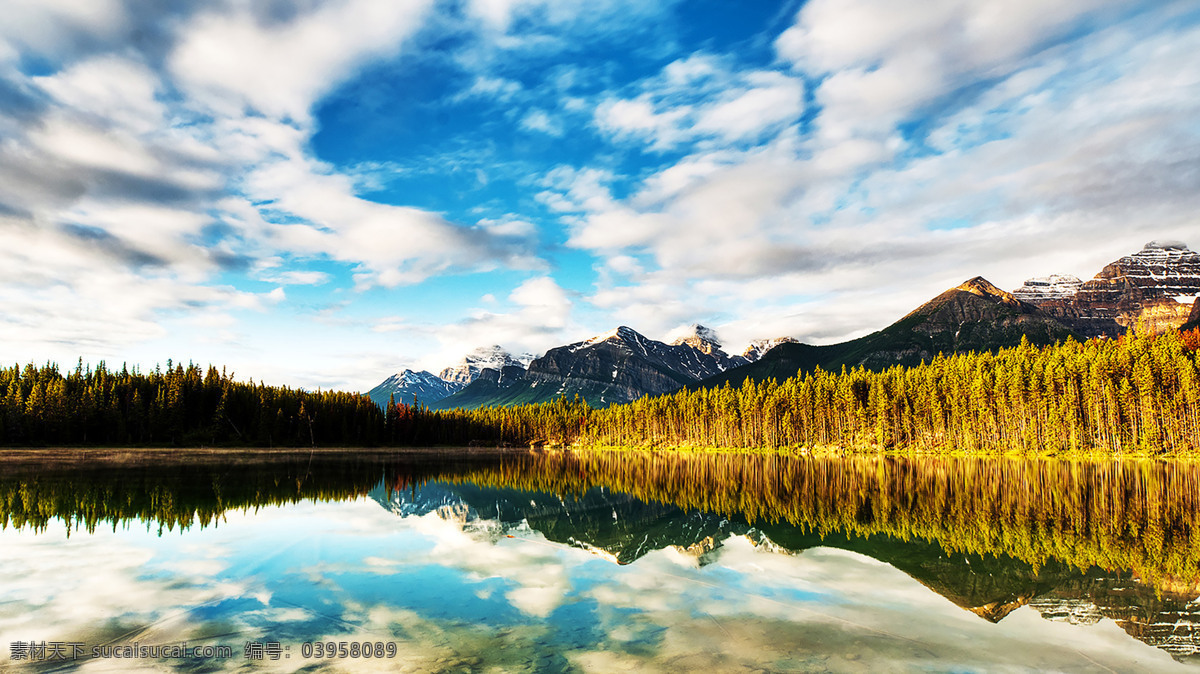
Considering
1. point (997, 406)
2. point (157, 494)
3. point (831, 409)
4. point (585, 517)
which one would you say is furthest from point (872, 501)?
point (831, 409)

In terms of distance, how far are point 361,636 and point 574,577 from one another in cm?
824

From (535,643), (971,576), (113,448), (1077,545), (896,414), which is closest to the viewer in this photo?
(535,643)

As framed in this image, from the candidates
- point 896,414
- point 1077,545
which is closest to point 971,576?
point 1077,545

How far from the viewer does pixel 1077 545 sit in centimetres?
2391

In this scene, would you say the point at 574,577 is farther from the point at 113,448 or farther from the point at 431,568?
the point at 113,448

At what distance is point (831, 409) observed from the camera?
13838 cm

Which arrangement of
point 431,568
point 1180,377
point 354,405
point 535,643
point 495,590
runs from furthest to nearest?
point 354,405 → point 1180,377 → point 431,568 → point 495,590 → point 535,643

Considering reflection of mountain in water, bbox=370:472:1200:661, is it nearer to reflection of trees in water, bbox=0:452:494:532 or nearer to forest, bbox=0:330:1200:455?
reflection of trees in water, bbox=0:452:494:532

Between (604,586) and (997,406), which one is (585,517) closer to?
(604,586)

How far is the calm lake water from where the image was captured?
12609 mm

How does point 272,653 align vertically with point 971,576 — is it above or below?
above

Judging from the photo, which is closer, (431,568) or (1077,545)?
(431,568)

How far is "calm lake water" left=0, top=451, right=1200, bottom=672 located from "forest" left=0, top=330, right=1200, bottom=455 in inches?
2701

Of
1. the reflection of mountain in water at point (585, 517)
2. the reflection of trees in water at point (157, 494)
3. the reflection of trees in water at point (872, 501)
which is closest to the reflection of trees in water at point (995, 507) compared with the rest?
the reflection of trees in water at point (872, 501)
